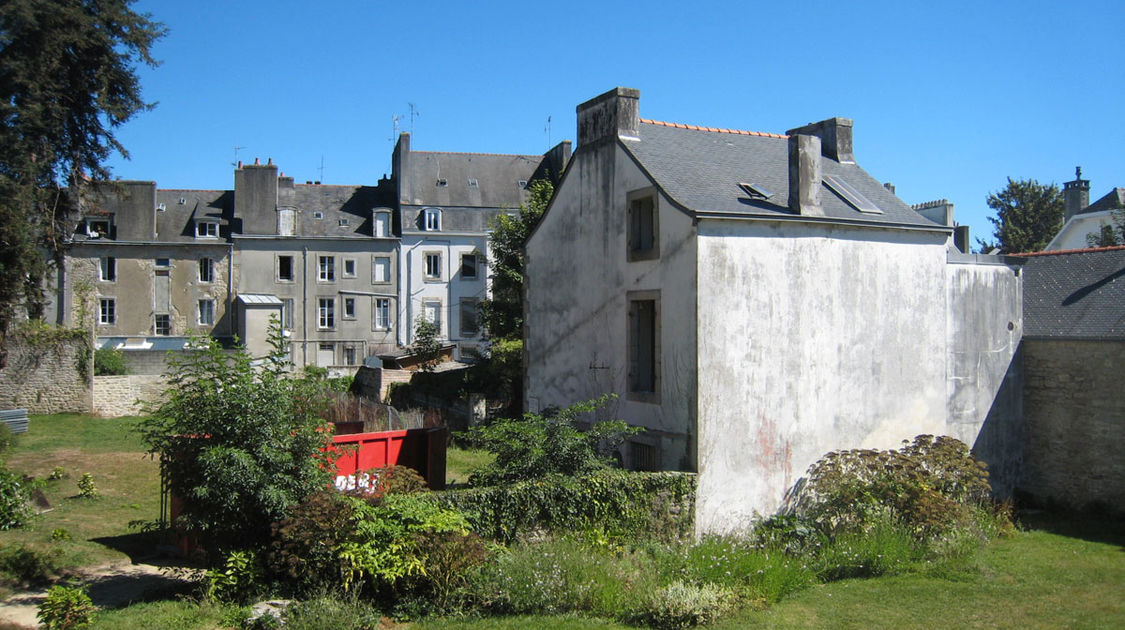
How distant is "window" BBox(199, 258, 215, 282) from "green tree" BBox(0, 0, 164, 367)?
1824 cm

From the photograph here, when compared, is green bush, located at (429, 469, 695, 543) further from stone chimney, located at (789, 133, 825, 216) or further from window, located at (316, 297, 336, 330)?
window, located at (316, 297, 336, 330)

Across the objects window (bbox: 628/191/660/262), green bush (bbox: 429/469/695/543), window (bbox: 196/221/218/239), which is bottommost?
green bush (bbox: 429/469/695/543)

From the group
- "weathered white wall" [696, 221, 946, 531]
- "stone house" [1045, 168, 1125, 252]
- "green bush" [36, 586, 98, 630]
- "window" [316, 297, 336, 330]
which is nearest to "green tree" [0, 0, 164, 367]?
"green bush" [36, 586, 98, 630]

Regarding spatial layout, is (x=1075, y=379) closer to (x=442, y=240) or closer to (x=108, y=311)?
(x=442, y=240)

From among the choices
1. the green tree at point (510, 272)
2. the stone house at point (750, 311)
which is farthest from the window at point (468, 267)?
the stone house at point (750, 311)

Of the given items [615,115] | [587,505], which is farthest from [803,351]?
[615,115]

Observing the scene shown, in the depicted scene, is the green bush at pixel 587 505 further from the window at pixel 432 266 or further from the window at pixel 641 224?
the window at pixel 432 266

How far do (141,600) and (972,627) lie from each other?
34.6 ft

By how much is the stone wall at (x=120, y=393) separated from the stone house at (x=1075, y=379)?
84.9 ft

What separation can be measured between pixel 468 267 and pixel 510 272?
17474 millimetres

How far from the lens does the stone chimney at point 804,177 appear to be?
14773 mm

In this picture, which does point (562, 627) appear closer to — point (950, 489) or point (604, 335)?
point (604, 335)

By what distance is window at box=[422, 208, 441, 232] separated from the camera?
43.3 meters

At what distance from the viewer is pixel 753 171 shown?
652 inches
